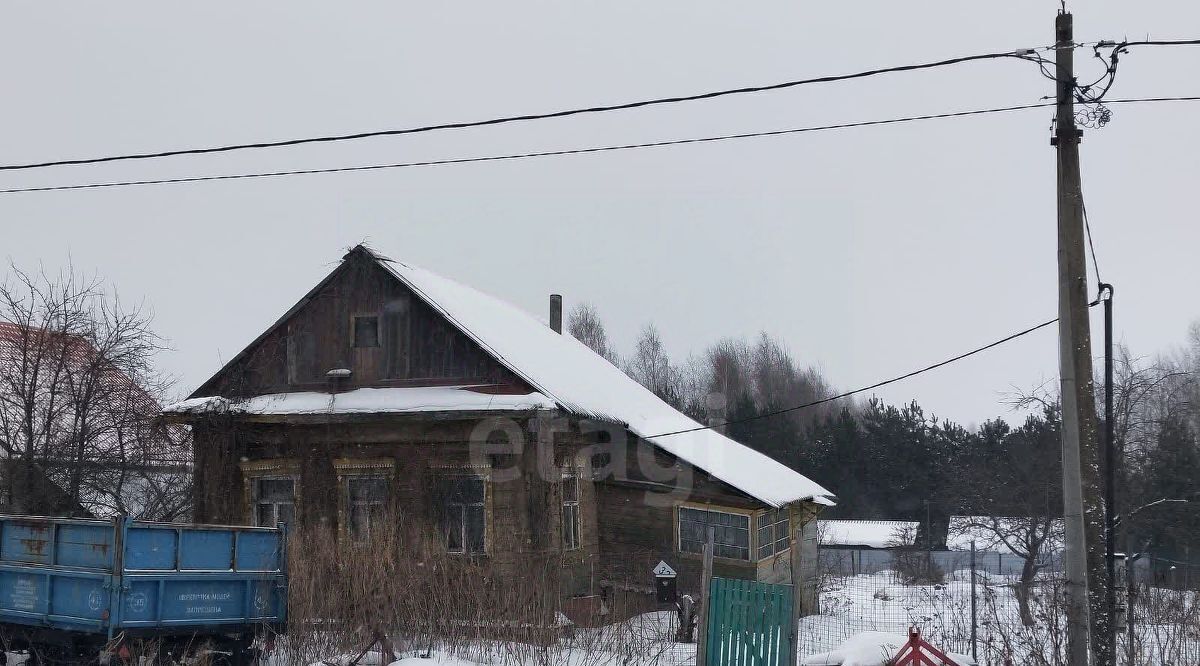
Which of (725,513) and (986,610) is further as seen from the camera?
(725,513)

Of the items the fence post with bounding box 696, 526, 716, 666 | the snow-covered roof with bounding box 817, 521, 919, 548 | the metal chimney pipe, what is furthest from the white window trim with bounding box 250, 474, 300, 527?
the snow-covered roof with bounding box 817, 521, 919, 548

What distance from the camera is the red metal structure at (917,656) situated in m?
10.8

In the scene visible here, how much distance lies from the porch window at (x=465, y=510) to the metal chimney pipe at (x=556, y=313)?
458 inches

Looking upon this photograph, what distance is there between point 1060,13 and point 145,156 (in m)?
9.90

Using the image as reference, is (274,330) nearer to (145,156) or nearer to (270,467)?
(270,467)

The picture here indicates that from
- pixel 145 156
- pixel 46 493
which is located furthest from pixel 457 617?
pixel 46 493

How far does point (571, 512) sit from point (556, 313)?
10977 mm

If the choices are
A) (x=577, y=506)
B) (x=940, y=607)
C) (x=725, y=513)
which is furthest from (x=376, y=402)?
(x=940, y=607)

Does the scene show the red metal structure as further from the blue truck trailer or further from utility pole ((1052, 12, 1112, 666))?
the blue truck trailer

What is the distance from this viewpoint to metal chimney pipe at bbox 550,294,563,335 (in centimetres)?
2937

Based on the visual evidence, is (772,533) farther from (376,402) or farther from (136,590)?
(136,590)

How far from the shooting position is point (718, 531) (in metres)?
21.3

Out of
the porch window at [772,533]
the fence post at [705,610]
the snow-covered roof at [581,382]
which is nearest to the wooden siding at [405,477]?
the snow-covered roof at [581,382]

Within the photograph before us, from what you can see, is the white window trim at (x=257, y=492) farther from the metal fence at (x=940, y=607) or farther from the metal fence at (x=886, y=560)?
the metal fence at (x=886, y=560)
